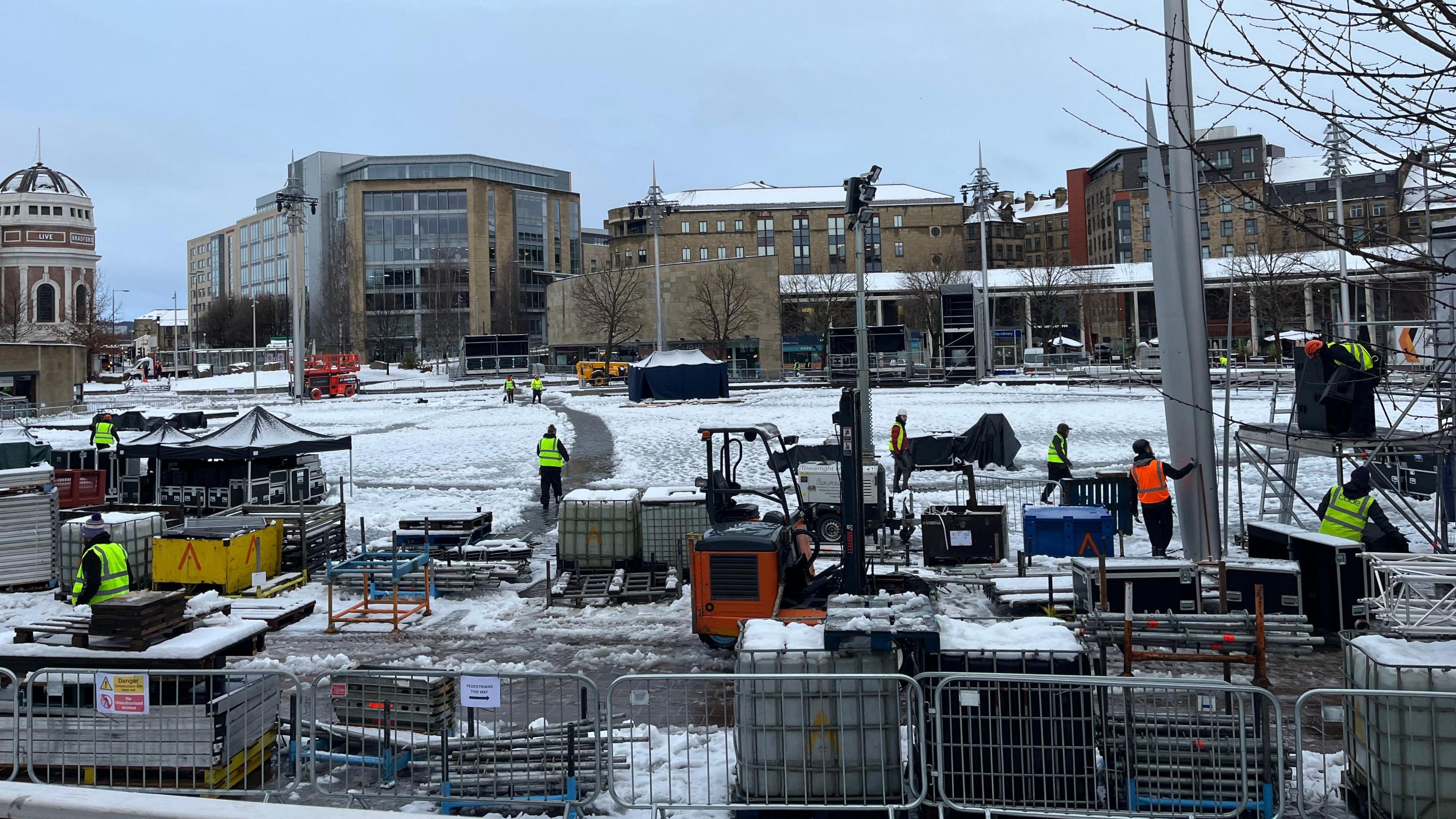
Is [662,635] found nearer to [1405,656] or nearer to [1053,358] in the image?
[1405,656]

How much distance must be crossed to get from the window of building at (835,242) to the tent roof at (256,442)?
93627 millimetres

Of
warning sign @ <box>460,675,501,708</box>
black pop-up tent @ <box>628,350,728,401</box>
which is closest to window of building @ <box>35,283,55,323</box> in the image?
black pop-up tent @ <box>628,350,728,401</box>

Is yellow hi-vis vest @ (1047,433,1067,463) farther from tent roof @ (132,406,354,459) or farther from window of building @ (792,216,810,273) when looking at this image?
window of building @ (792,216,810,273)

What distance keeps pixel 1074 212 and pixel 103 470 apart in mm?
108835

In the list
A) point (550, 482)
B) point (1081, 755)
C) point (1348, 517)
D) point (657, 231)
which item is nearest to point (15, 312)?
point (657, 231)

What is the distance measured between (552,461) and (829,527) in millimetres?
6509

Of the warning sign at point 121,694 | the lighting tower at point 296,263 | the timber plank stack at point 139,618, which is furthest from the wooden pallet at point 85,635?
the lighting tower at point 296,263

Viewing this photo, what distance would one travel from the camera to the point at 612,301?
76125mm

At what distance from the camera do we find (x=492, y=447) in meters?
30.2

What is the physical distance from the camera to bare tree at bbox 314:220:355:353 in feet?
328

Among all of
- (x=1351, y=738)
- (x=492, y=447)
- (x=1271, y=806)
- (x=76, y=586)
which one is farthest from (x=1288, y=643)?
(x=492, y=447)

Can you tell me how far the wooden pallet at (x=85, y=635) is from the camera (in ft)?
23.3

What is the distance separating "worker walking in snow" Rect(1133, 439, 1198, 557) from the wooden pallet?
36.0ft

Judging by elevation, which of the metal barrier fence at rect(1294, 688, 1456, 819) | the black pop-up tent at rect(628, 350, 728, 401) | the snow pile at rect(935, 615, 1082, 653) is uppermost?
the black pop-up tent at rect(628, 350, 728, 401)
